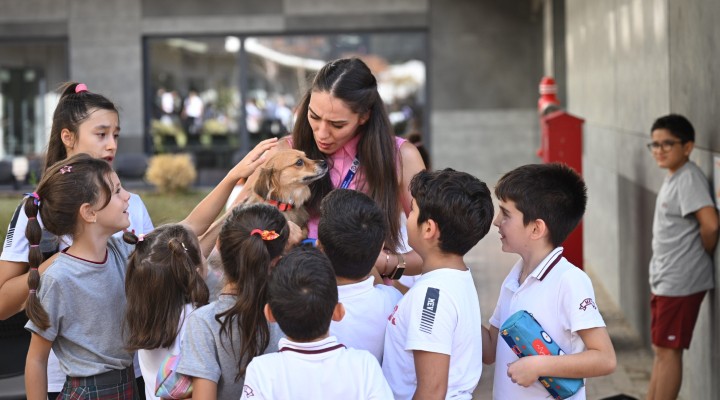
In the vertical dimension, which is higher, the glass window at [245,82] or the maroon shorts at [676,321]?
the glass window at [245,82]

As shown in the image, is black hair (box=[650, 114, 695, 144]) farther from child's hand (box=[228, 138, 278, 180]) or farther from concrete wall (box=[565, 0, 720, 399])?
child's hand (box=[228, 138, 278, 180])

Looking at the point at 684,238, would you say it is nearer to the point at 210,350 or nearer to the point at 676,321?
the point at 676,321

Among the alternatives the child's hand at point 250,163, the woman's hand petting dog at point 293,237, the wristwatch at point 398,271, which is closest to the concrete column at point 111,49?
the child's hand at point 250,163

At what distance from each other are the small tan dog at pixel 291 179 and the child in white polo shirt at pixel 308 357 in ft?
2.77

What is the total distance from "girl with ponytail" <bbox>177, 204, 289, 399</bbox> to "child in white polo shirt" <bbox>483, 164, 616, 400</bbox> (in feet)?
2.62

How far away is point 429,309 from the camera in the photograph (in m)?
3.03

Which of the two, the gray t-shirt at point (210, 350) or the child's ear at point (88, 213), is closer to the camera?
the gray t-shirt at point (210, 350)

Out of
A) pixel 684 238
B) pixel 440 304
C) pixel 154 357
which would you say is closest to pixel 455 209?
pixel 440 304

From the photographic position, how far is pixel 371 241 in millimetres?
3125

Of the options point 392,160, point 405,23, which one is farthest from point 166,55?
point 392,160

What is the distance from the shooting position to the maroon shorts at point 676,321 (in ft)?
19.4

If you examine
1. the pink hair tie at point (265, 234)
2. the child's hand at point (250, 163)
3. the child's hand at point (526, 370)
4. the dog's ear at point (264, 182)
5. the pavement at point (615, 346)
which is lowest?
the pavement at point (615, 346)

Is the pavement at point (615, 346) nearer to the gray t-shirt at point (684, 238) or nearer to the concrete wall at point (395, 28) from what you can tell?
the gray t-shirt at point (684, 238)

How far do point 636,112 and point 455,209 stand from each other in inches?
222
